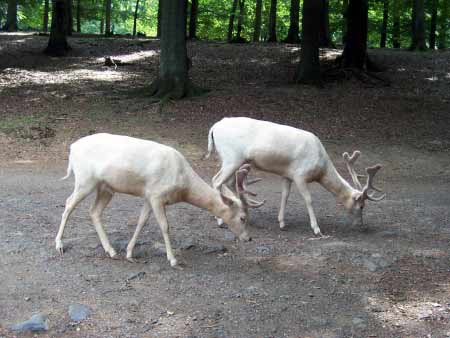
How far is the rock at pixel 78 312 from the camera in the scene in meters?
5.34

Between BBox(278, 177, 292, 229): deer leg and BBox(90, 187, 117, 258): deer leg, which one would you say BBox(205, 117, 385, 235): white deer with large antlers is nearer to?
BBox(278, 177, 292, 229): deer leg

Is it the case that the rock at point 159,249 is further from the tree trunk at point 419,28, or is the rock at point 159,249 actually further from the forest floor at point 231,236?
the tree trunk at point 419,28

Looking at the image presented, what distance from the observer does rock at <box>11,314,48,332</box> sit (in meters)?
5.11

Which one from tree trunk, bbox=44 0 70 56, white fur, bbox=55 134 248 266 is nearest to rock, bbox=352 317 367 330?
white fur, bbox=55 134 248 266

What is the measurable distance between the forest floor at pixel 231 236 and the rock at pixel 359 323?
0.7 inches

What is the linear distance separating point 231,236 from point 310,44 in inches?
458

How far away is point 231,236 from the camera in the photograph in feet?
25.3

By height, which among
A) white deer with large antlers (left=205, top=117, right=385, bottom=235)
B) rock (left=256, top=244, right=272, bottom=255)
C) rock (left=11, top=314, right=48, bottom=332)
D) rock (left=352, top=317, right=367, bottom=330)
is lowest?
rock (left=11, top=314, right=48, bottom=332)

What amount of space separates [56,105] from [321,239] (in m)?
10.4

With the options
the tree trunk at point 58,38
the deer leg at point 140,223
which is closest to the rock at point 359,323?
the deer leg at point 140,223

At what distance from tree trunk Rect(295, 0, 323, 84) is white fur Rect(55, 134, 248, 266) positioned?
487 inches

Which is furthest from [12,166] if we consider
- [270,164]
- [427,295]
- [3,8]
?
[3,8]

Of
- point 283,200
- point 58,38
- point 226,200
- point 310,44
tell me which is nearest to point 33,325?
point 226,200

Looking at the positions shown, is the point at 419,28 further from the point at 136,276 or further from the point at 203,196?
the point at 136,276
